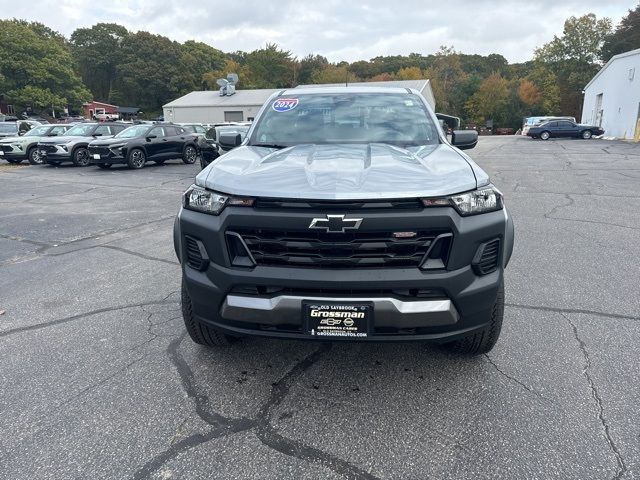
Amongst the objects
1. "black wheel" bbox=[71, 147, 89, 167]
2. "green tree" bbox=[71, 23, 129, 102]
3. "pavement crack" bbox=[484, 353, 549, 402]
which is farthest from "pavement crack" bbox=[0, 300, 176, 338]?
"green tree" bbox=[71, 23, 129, 102]

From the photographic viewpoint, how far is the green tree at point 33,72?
5844cm

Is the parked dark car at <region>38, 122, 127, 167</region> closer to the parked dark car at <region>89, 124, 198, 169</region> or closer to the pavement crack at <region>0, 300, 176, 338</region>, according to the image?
the parked dark car at <region>89, 124, 198, 169</region>

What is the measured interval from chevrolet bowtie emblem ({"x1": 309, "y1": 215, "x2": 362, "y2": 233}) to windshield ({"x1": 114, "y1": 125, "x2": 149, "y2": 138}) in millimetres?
16689

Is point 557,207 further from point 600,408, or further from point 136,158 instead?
point 136,158

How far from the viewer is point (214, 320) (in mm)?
2656

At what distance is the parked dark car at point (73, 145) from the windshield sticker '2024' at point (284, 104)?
16035 mm

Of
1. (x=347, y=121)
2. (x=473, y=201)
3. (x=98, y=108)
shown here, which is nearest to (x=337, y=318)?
(x=473, y=201)

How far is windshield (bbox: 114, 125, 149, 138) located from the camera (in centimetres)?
1712

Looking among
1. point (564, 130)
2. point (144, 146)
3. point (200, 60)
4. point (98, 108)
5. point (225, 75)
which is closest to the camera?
point (144, 146)

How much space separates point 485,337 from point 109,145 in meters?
16.4

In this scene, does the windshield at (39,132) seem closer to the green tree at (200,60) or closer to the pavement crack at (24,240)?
the pavement crack at (24,240)

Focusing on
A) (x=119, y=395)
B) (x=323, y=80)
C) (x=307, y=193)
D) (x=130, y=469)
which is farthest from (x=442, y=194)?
(x=323, y=80)

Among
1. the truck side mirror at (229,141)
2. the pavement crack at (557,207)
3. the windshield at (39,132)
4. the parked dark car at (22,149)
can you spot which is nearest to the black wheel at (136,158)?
the parked dark car at (22,149)

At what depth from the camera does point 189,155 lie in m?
19.0
